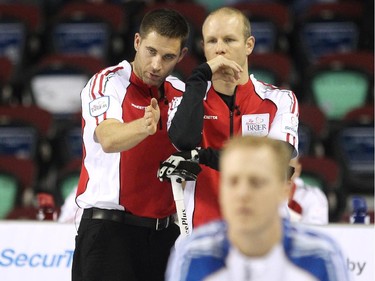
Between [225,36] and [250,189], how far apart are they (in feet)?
5.84

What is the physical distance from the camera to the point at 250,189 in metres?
2.96

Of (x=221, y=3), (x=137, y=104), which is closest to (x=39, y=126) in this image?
(x=221, y=3)

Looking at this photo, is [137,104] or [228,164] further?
[137,104]

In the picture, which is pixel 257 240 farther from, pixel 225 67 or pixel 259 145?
pixel 225 67

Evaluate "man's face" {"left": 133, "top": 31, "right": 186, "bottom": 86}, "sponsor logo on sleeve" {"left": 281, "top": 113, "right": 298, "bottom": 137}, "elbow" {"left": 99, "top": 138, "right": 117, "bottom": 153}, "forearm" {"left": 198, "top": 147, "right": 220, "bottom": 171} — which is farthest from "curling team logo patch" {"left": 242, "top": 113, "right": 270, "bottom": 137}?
"elbow" {"left": 99, "top": 138, "right": 117, "bottom": 153}

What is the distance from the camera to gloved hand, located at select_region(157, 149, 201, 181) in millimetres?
4390

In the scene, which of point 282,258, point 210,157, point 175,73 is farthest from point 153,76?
point 175,73

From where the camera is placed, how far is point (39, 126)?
8.87 m

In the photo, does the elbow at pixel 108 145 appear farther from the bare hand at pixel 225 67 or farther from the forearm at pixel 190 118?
the bare hand at pixel 225 67

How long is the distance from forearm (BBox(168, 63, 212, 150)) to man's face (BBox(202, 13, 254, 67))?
0.18 m

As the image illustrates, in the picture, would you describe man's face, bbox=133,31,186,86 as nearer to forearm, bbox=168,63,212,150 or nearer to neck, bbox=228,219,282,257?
forearm, bbox=168,63,212,150

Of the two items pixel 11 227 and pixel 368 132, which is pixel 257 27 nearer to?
pixel 368 132

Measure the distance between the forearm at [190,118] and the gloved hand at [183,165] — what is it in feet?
0.13

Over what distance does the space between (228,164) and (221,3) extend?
8.21m
